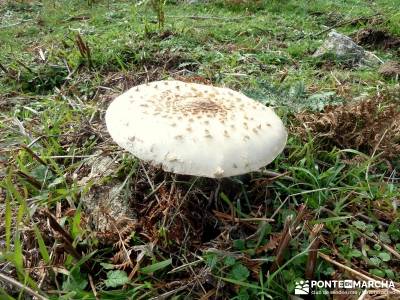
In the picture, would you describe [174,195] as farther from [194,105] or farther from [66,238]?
[66,238]

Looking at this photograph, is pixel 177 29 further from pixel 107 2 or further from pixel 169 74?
pixel 107 2

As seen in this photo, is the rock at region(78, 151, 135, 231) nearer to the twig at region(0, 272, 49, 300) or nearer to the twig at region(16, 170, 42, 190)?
the twig at region(16, 170, 42, 190)

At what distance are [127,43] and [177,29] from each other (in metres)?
0.70

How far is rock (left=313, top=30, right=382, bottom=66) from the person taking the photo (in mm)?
4141

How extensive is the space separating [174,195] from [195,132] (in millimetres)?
533

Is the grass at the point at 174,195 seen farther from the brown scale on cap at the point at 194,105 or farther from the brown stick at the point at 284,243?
the brown scale on cap at the point at 194,105

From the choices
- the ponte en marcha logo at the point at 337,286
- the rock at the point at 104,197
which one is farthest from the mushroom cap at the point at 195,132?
the ponte en marcha logo at the point at 337,286

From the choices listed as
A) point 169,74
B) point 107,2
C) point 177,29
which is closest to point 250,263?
point 169,74

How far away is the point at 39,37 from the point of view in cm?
495

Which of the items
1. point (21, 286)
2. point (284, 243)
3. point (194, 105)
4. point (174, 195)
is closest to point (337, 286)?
point (284, 243)

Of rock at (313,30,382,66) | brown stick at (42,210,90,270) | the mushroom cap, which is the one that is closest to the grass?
brown stick at (42,210,90,270)

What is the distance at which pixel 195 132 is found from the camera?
6.15 feet

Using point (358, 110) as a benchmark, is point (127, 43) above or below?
below

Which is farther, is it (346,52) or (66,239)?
(346,52)
